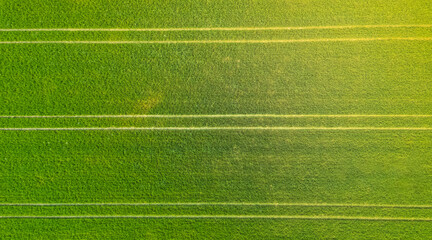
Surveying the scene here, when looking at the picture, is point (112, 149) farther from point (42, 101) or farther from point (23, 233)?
point (23, 233)

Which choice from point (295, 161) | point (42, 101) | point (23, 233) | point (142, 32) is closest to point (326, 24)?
point (295, 161)

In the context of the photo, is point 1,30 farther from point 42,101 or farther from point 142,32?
point 142,32

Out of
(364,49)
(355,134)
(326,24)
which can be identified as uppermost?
(326,24)

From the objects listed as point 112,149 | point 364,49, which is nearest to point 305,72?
point 364,49

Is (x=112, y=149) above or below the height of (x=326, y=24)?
below

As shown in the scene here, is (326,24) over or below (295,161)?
over

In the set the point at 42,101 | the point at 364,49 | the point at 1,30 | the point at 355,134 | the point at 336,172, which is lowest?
the point at 336,172
